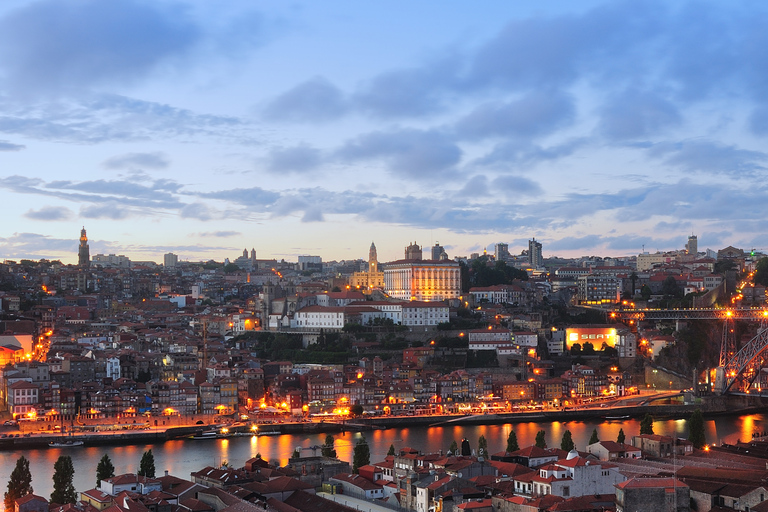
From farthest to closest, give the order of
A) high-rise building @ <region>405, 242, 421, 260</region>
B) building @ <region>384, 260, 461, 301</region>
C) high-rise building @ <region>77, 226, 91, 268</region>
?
high-rise building @ <region>77, 226, 91, 268</region>
high-rise building @ <region>405, 242, 421, 260</region>
building @ <region>384, 260, 461, 301</region>

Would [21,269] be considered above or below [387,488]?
above

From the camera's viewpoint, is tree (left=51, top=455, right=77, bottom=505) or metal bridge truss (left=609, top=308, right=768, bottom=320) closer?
tree (left=51, top=455, right=77, bottom=505)

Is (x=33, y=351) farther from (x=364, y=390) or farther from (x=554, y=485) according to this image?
(x=554, y=485)

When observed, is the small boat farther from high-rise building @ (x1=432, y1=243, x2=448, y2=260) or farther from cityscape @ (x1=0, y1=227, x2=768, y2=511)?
high-rise building @ (x1=432, y1=243, x2=448, y2=260)

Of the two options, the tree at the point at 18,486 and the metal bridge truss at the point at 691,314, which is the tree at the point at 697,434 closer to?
the tree at the point at 18,486

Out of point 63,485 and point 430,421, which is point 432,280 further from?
point 63,485

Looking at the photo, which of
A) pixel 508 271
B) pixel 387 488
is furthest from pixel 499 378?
pixel 387 488

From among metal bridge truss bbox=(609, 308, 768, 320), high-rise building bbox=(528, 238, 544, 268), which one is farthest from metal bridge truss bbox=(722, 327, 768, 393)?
high-rise building bbox=(528, 238, 544, 268)
